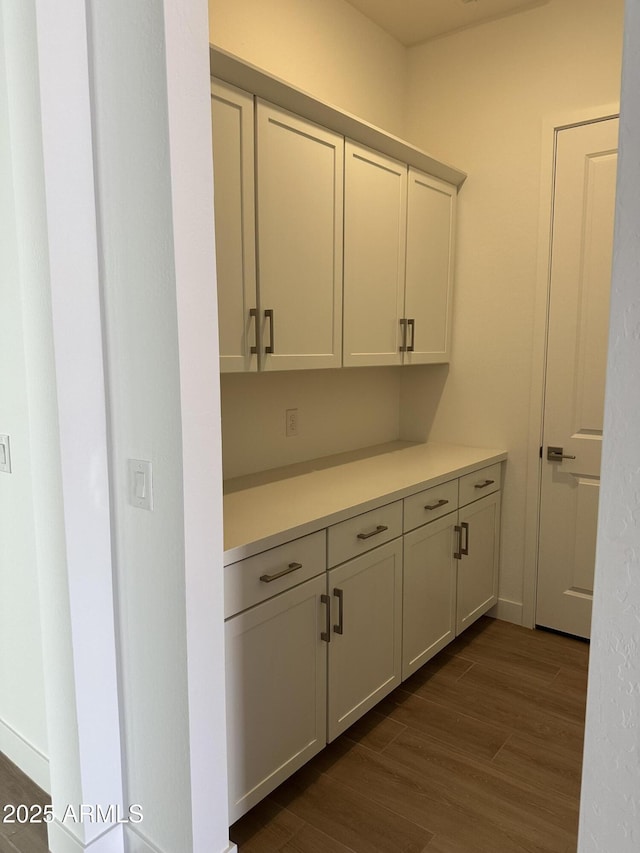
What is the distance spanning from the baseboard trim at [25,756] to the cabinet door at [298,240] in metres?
1.41

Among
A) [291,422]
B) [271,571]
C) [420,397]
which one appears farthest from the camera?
[420,397]

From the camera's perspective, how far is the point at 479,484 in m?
2.84

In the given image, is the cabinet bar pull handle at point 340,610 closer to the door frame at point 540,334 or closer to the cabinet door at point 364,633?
the cabinet door at point 364,633

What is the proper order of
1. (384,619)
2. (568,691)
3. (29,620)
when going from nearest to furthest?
(29,620) < (384,619) < (568,691)

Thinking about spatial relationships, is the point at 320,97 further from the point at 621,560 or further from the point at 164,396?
the point at 621,560

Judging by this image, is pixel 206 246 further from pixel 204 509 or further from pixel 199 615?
pixel 199 615

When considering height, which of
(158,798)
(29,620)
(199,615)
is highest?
(199,615)

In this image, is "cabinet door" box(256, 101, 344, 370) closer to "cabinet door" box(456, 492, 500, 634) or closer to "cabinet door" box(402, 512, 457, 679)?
"cabinet door" box(402, 512, 457, 679)

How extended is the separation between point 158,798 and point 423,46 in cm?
344

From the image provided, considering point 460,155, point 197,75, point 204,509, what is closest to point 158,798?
point 204,509

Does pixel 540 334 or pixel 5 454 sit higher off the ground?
pixel 540 334

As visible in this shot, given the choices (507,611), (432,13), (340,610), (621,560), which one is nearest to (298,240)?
(340,610)

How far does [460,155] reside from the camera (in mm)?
3068

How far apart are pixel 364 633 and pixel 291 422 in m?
0.97
